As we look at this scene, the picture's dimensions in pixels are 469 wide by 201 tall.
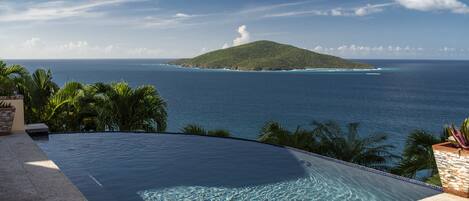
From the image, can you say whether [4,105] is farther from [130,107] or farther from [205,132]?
[205,132]

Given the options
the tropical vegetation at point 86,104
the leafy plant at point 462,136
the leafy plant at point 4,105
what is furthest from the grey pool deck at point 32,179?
the tropical vegetation at point 86,104

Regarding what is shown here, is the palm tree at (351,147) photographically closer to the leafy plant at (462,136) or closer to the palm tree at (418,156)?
the palm tree at (418,156)

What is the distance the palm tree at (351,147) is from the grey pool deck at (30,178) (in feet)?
28.3

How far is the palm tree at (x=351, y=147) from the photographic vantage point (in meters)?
12.9

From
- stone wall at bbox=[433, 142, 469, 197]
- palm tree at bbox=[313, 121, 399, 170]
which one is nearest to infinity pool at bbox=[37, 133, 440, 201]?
stone wall at bbox=[433, 142, 469, 197]

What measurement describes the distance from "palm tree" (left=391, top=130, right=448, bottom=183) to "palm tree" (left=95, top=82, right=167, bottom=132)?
8767 millimetres

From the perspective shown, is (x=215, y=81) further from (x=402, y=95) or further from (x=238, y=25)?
(x=402, y=95)

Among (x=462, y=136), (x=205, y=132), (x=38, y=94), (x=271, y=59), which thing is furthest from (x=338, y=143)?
(x=271, y=59)

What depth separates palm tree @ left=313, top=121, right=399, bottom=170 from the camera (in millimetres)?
12867

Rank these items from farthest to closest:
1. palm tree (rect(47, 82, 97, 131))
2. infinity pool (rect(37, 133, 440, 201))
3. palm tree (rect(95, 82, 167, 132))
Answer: palm tree (rect(95, 82, 167, 132)) < palm tree (rect(47, 82, 97, 131)) < infinity pool (rect(37, 133, 440, 201))

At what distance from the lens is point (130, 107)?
51.7 ft

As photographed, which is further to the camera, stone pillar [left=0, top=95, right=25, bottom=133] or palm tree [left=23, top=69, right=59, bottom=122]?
palm tree [left=23, top=69, right=59, bottom=122]

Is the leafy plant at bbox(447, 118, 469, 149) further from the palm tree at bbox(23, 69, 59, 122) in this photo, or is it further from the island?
the island

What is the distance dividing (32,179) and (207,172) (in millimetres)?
3951
